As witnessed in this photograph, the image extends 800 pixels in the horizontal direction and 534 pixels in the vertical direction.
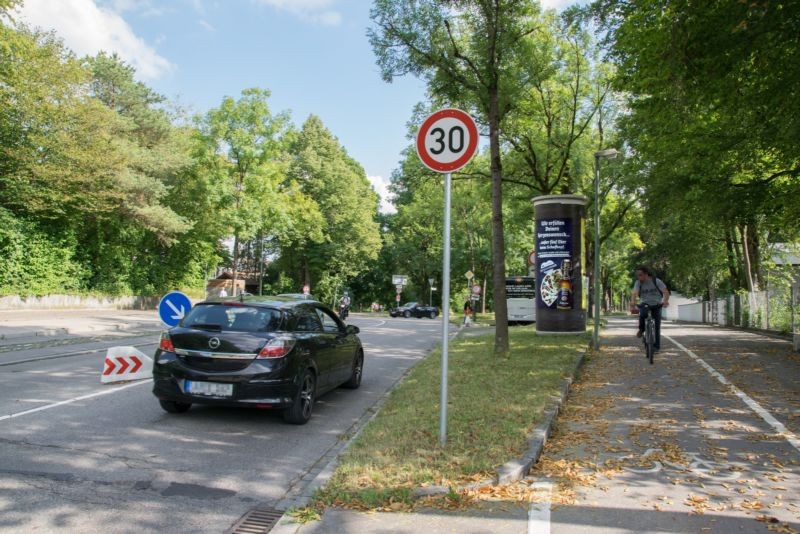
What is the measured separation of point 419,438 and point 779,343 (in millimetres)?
14804

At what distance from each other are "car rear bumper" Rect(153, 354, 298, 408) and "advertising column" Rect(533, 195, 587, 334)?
12.0 meters

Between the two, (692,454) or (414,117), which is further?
(414,117)

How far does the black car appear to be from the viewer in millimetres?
6336

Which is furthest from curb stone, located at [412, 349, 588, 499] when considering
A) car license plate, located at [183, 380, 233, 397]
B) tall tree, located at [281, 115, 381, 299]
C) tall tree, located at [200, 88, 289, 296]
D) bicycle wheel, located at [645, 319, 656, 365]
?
tall tree, located at [281, 115, 381, 299]

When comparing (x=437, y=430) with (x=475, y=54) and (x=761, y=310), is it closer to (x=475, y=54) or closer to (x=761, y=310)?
(x=475, y=54)

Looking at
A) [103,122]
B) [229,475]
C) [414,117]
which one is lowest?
[229,475]

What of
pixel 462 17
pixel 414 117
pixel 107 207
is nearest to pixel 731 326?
pixel 414 117

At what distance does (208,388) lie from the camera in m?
6.38

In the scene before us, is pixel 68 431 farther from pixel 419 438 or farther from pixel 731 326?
pixel 731 326

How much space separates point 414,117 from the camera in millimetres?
19844

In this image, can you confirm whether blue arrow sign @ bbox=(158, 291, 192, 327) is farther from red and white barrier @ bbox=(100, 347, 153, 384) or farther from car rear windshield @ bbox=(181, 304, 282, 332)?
car rear windshield @ bbox=(181, 304, 282, 332)

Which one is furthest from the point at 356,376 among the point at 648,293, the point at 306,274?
the point at 306,274

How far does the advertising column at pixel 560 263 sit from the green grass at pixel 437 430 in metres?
6.65

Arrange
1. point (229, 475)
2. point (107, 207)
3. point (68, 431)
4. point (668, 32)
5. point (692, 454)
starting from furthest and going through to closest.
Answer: point (107, 207) < point (668, 32) < point (68, 431) < point (692, 454) < point (229, 475)
